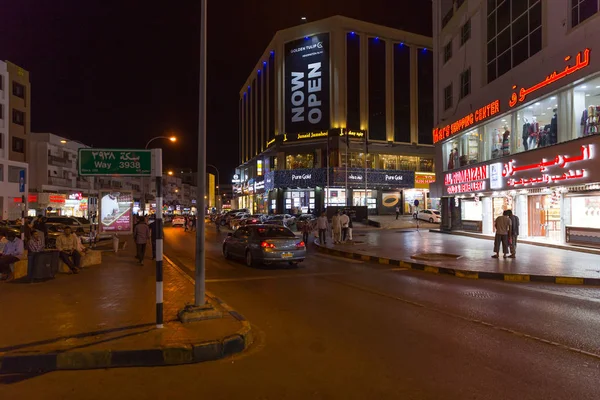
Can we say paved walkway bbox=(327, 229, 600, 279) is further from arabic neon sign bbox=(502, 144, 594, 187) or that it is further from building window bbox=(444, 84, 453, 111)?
building window bbox=(444, 84, 453, 111)

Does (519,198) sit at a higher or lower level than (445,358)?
higher

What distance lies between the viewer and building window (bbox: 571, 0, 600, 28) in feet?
52.6

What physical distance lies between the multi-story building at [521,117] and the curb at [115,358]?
15.5 meters

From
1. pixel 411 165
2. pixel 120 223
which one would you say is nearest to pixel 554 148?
pixel 120 223

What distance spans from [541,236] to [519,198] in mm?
2141

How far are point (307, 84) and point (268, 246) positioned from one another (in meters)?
42.7

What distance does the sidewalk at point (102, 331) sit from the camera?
5.48 meters

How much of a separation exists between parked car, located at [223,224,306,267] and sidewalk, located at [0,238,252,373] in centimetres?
473

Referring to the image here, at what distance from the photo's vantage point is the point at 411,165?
5800 cm

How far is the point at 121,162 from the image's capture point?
25.0 ft

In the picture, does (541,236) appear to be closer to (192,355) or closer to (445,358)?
(445,358)

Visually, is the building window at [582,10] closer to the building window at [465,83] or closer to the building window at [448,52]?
the building window at [465,83]

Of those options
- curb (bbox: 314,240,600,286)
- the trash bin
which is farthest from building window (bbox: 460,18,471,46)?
the trash bin

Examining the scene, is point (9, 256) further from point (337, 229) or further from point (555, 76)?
point (555, 76)
